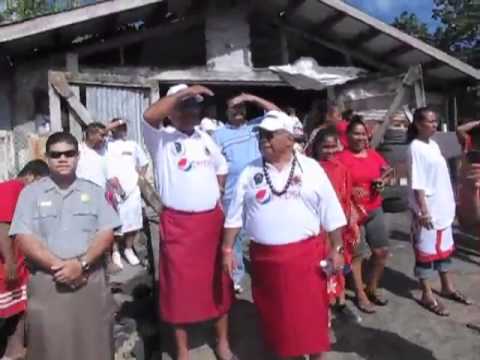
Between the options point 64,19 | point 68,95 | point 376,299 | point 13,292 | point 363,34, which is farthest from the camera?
point 363,34

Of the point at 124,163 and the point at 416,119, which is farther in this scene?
the point at 124,163

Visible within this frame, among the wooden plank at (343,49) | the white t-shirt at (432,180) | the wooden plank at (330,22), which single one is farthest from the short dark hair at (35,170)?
the wooden plank at (343,49)

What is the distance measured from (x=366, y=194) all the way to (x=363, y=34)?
4.95 m

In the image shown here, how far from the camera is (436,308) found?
208 inches

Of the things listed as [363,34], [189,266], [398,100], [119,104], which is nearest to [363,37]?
[363,34]

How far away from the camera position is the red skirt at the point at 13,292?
4516 mm

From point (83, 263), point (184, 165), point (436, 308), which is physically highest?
point (184, 165)

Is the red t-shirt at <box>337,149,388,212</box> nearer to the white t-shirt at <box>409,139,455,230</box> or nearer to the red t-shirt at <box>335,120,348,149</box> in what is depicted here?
the red t-shirt at <box>335,120,348,149</box>

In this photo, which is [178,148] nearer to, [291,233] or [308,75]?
[291,233]

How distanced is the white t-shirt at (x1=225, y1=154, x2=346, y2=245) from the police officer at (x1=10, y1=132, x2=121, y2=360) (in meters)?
0.89

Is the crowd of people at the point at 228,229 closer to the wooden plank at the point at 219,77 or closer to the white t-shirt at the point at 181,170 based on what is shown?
the white t-shirt at the point at 181,170

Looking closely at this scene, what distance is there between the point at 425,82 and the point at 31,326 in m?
8.84

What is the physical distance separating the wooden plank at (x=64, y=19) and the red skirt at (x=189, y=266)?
4004mm

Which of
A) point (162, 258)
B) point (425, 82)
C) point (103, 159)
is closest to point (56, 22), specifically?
point (103, 159)
